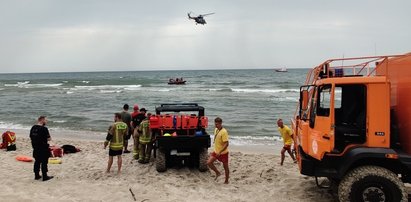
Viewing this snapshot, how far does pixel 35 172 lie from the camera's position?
928cm

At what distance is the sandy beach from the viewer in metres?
8.02

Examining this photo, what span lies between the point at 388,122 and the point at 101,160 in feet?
26.2

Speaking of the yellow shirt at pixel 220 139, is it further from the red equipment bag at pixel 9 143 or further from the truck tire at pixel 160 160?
the red equipment bag at pixel 9 143

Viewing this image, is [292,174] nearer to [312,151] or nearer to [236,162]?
[236,162]

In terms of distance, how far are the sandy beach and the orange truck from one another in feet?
4.32

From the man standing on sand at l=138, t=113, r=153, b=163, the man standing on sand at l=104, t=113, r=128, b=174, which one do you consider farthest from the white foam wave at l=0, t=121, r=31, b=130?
the man standing on sand at l=104, t=113, r=128, b=174

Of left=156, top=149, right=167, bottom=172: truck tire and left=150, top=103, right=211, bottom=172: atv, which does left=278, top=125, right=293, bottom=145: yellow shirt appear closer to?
left=150, top=103, right=211, bottom=172: atv

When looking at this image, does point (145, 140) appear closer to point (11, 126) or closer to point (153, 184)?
point (153, 184)

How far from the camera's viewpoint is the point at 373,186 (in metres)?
6.59

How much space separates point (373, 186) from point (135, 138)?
6397 millimetres

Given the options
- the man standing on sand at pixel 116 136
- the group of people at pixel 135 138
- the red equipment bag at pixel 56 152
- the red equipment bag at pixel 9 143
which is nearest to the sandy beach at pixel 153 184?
the group of people at pixel 135 138

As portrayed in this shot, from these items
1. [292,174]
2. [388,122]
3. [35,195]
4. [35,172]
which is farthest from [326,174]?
[35,172]

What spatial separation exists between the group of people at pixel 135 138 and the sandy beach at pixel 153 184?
289 mm

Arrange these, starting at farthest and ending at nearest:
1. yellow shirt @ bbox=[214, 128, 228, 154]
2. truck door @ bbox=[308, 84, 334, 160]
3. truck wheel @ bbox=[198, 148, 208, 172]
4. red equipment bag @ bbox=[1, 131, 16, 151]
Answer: red equipment bag @ bbox=[1, 131, 16, 151]
truck wheel @ bbox=[198, 148, 208, 172]
yellow shirt @ bbox=[214, 128, 228, 154]
truck door @ bbox=[308, 84, 334, 160]
